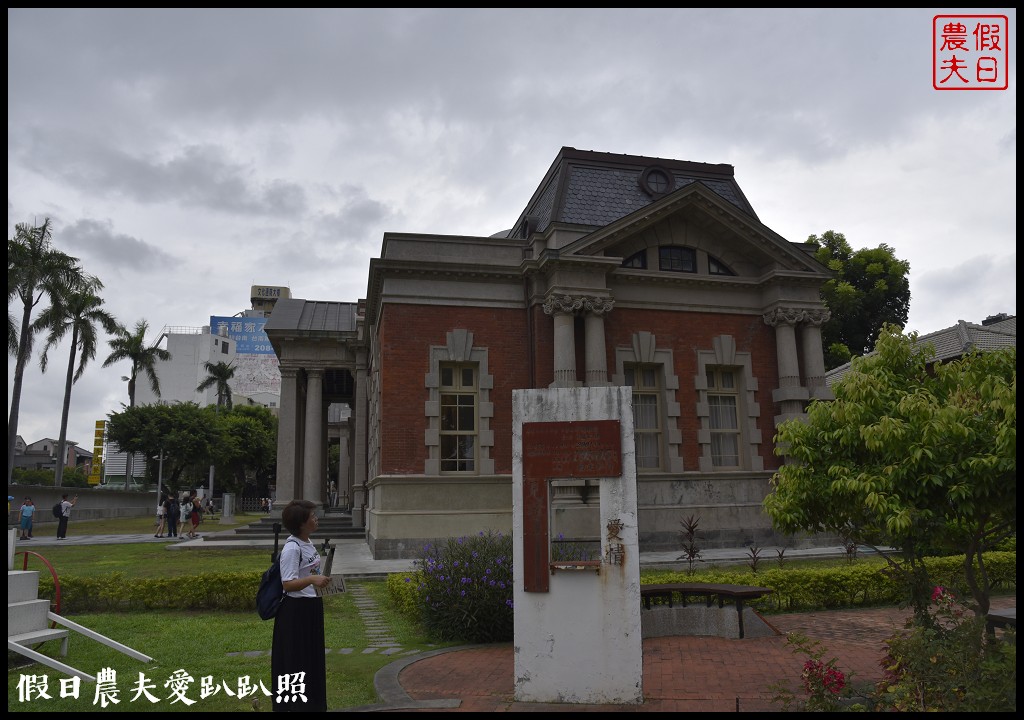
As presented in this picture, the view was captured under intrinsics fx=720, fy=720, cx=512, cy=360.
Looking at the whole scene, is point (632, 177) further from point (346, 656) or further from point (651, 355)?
point (346, 656)

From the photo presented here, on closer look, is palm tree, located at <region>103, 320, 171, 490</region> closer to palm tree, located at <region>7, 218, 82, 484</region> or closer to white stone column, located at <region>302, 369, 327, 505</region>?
palm tree, located at <region>7, 218, 82, 484</region>

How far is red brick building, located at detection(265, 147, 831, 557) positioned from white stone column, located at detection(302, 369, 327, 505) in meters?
7.29

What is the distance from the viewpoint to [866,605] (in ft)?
39.9

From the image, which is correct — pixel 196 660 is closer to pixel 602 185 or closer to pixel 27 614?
pixel 27 614

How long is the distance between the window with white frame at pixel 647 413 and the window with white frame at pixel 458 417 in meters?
4.70

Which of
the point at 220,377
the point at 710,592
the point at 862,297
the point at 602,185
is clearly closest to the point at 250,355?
the point at 220,377

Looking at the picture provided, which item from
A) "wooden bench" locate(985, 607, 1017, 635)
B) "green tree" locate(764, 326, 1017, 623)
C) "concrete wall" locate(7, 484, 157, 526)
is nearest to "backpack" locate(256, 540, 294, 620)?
"green tree" locate(764, 326, 1017, 623)

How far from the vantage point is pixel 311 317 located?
1225 inches

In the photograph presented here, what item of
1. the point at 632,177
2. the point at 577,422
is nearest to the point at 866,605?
the point at 577,422

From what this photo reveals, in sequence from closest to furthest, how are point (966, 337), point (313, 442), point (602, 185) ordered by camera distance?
point (602, 185) → point (966, 337) → point (313, 442)

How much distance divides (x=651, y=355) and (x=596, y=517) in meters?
5.45

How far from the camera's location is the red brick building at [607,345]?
19.6m

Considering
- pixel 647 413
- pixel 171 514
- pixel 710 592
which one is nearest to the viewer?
pixel 710 592

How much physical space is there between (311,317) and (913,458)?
2769 centimetres
